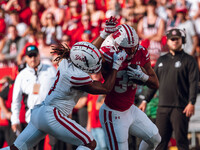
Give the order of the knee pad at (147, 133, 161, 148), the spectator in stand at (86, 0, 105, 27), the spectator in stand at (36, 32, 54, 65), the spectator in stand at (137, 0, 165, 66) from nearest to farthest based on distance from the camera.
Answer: the knee pad at (147, 133, 161, 148) → the spectator in stand at (137, 0, 165, 66) → the spectator in stand at (36, 32, 54, 65) → the spectator in stand at (86, 0, 105, 27)

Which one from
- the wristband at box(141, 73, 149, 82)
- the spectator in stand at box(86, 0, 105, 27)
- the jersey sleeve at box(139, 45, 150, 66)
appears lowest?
the wristband at box(141, 73, 149, 82)

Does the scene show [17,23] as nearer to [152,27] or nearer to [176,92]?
[152,27]

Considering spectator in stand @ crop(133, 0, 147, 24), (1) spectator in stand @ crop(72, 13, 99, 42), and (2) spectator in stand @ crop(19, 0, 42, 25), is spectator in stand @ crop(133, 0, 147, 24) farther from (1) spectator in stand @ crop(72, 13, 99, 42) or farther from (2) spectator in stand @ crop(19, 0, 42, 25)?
(2) spectator in stand @ crop(19, 0, 42, 25)

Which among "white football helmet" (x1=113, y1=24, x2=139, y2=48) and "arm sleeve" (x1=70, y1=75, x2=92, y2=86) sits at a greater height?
"white football helmet" (x1=113, y1=24, x2=139, y2=48)

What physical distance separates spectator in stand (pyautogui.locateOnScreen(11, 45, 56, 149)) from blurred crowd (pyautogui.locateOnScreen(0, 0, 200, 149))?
0.65 m

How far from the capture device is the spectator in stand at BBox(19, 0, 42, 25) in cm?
1173

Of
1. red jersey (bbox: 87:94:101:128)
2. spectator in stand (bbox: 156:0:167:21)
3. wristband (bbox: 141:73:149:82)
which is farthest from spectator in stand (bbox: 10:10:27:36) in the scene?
wristband (bbox: 141:73:149:82)

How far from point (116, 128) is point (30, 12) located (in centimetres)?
721

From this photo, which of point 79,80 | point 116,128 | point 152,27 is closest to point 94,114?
point 152,27

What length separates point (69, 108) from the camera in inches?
201

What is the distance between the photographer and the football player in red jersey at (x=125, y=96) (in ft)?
17.0

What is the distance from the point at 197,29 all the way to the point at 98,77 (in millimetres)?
2314

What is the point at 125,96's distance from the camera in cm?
543

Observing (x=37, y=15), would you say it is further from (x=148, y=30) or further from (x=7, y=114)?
(x=7, y=114)
